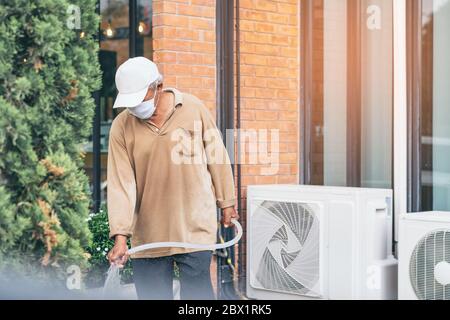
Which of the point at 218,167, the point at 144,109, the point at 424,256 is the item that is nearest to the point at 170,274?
the point at 218,167

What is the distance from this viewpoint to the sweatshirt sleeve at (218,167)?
468 cm

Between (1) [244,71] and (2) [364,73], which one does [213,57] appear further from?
(2) [364,73]

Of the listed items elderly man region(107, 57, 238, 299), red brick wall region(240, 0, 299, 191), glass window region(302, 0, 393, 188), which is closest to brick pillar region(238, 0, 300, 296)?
red brick wall region(240, 0, 299, 191)

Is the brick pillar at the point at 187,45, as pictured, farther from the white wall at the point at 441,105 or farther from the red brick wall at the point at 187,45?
the white wall at the point at 441,105

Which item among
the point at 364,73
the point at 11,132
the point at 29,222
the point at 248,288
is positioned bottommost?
the point at 248,288

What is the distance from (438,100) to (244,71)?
142 centimetres

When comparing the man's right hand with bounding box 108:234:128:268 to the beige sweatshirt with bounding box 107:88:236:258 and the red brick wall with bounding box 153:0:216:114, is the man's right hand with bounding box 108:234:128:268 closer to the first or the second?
the beige sweatshirt with bounding box 107:88:236:258

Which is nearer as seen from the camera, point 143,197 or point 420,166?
point 143,197

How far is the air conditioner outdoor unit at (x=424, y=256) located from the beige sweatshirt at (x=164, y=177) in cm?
117

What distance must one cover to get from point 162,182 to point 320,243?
4.17 ft

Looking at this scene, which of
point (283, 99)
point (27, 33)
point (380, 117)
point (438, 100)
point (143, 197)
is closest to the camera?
point (143, 197)

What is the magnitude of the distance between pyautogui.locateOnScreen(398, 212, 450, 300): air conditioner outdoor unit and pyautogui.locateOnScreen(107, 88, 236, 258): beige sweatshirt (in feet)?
3.85

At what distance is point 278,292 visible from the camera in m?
5.65
